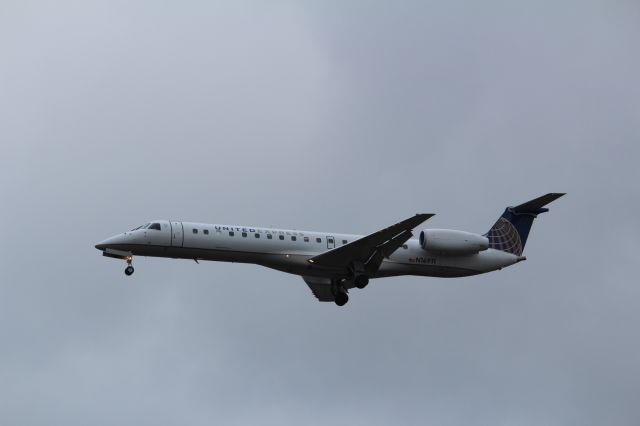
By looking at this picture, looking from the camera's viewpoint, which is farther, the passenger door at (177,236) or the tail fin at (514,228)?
the tail fin at (514,228)

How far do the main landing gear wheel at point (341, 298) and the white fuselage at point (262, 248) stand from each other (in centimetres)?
178

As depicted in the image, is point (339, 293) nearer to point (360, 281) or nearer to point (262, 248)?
point (360, 281)

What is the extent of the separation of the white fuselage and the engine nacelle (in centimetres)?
46

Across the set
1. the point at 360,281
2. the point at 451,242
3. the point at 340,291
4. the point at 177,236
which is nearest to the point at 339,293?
the point at 340,291

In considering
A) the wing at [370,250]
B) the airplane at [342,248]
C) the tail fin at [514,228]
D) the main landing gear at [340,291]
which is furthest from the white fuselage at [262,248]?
the tail fin at [514,228]

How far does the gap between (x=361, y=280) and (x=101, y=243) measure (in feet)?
32.5

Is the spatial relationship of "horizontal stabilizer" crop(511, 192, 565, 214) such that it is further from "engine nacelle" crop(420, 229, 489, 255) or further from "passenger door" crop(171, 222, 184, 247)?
"passenger door" crop(171, 222, 184, 247)

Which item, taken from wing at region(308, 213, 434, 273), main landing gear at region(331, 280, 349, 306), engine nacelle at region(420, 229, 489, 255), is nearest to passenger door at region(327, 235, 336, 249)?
wing at region(308, 213, 434, 273)

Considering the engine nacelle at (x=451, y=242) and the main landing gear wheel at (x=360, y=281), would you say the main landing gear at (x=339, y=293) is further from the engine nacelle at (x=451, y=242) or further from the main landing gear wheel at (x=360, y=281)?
the engine nacelle at (x=451, y=242)

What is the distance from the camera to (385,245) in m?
43.4

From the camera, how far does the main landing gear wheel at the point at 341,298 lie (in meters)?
46.5

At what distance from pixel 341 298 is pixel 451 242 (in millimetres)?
5005

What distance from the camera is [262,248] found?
141 ft

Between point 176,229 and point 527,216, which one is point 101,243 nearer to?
point 176,229
